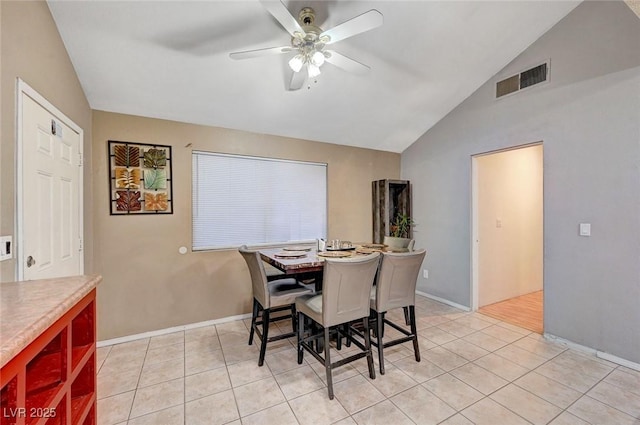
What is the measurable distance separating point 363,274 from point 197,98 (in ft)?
7.86

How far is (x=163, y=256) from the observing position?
9.80 ft

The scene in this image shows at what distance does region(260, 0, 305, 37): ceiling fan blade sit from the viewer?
1537 mm

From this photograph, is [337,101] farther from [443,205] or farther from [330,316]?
[330,316]

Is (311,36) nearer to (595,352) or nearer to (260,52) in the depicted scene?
(260,52)

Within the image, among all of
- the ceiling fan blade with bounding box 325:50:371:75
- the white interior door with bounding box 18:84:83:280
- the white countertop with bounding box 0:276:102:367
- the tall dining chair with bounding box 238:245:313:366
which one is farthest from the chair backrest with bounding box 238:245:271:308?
the ceiling fan blade with bounding box 325:50:371:75

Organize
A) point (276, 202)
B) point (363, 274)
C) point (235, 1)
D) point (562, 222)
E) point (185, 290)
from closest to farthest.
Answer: point (235, 1)
point (363, 274)
point (562, 222)
point (185, 290)
point (276, 202)

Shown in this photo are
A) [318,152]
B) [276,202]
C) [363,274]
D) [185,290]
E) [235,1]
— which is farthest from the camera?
[318,152]

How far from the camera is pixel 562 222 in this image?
2762 mm

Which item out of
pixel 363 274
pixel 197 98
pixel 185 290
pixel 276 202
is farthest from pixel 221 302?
pixel 197 98

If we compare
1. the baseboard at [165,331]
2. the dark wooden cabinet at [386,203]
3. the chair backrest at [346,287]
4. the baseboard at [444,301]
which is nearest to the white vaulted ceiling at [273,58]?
the dark wooden cabinet at [386,203]

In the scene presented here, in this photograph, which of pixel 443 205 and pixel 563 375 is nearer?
pixel 563 375

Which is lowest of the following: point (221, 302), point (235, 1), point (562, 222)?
point (221, 302)

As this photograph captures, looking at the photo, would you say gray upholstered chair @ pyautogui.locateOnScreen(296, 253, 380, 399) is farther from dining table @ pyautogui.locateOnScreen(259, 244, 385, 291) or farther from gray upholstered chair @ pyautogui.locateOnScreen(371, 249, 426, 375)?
dining table @ pyautogui.locateOnScreen(259, 244, 385, 291)

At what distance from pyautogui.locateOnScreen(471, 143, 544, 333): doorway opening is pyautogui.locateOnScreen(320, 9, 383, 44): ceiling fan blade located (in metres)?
2.49
